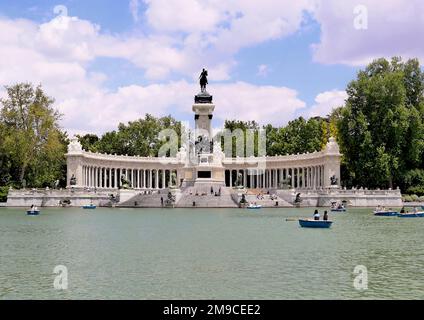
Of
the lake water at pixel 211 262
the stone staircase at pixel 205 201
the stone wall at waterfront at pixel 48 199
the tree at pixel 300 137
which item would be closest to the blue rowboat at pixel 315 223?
the lake water at pixel 211 262

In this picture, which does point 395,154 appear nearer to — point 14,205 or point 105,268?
point 14,205

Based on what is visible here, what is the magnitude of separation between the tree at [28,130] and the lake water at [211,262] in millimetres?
52573

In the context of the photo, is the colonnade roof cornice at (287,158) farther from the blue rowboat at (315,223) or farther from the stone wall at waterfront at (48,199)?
the blue rowboat at (315,223)

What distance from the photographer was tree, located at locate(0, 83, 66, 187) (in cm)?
9250

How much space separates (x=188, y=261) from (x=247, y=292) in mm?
6839

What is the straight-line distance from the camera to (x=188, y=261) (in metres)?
26.7

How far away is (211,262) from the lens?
26453 mm

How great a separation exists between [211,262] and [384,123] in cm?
6619

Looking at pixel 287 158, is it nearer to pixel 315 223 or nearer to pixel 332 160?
Answer: pixel 332 160

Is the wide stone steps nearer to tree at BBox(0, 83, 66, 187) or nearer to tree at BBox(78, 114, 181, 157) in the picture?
tree at BBox(0, 83, 66, 187)

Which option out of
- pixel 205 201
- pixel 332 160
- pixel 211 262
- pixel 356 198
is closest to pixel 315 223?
pixel 211 262

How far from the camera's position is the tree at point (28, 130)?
92.5 metres
